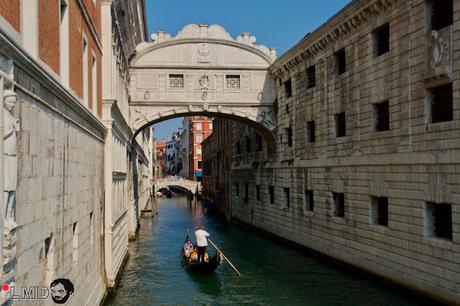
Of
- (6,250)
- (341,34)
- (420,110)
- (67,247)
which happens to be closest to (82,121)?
(67,247)

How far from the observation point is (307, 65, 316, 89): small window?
17078 mm

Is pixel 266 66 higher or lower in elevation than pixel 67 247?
higher

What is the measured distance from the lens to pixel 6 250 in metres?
4.01

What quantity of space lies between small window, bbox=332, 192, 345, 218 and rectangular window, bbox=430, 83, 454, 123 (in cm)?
475

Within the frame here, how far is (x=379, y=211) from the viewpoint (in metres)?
12.8

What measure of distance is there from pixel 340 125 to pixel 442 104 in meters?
4.78

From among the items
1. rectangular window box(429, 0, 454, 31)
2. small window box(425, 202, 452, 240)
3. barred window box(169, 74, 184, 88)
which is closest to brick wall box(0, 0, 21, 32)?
rectangular window box(429, 0, 454, 31)

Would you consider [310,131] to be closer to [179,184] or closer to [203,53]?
[203,53]

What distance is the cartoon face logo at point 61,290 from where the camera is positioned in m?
5.98

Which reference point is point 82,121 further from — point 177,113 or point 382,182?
point 177,113

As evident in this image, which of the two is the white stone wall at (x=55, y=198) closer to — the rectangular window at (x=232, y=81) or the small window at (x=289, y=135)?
the small window at (x=289, y=135)

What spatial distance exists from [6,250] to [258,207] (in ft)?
64.8

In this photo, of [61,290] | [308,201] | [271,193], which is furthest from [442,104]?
[271,193]

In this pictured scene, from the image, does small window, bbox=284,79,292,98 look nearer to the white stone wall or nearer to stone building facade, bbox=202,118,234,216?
stone building facade, bbox=202,118,234,216
